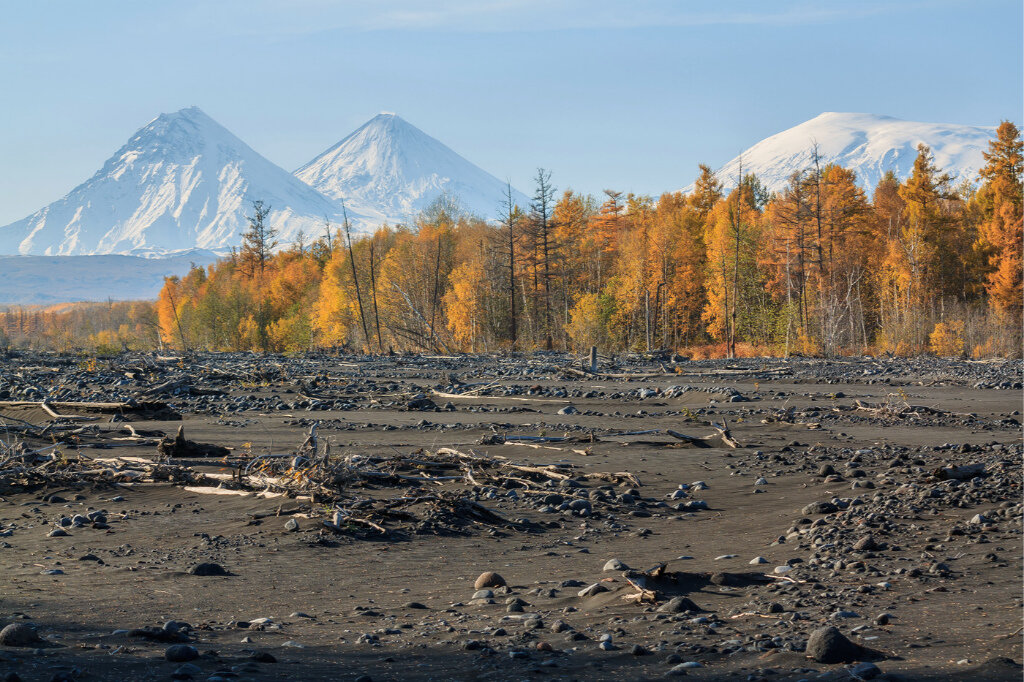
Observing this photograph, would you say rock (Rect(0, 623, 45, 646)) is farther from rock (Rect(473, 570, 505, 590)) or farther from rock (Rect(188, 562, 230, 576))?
rock (Rect(473, 570, 505, 590))

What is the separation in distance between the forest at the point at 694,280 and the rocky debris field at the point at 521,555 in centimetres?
3363

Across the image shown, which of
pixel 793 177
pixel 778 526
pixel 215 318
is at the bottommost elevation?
pixel 778 526

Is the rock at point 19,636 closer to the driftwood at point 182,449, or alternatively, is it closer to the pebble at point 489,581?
the pebble at point 489,581

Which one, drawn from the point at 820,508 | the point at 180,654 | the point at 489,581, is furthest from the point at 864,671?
the point at 820,508

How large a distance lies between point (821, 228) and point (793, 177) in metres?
3.82

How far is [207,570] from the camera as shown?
596 cm

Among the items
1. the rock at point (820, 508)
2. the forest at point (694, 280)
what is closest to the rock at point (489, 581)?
the rock at point (820, 508)

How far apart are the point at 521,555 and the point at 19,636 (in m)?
3.41

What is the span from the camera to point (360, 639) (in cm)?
452

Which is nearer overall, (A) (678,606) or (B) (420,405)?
(A) (678,606)

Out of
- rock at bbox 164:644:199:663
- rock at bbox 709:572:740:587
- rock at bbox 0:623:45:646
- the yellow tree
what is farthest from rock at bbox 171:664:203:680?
the yellow tree

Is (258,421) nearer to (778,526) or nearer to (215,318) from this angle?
(778,526)

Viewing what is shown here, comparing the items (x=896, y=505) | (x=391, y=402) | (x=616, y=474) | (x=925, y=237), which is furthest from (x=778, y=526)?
(x=925, y=237)

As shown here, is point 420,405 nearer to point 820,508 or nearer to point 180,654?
point 820,508
